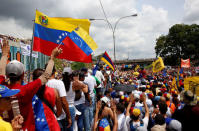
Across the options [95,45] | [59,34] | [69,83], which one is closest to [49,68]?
[69,83]

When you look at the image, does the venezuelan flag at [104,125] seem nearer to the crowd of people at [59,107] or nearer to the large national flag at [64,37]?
the crowd of people at [59,107]

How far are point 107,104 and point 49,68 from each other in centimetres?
174

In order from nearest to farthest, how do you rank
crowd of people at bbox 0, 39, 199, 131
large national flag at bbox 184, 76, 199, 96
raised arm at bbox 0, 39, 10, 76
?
crowd of people at bbox 0, 39, 199, 131
raised arm at bbox 0, 39, 10, 76
large national flag at bbox 184, 76, 199, 96

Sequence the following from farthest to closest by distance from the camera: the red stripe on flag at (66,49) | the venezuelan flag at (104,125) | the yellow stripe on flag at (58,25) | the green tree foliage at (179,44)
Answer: the green tree foliage at (179,44)
the yellow stripe on flag at (58,25)
the red stripe on flag at (66,49)
the venezuelan flag at (104,125)

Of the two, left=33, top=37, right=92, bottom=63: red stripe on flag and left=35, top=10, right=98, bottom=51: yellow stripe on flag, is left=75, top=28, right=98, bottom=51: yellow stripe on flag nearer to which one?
left=35, top=10, right=98, bottom=51: yellow stripe on flag

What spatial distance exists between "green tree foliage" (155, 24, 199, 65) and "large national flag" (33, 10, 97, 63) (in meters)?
49.9

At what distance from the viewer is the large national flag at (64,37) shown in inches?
158

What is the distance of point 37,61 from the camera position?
54.3m

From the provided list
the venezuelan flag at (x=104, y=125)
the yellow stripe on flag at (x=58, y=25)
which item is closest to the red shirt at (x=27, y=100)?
the venezuelan flag at (x=104, y=125)

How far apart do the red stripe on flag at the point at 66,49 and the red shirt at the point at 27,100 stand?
223 centimetres

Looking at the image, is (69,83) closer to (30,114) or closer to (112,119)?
(112,119)

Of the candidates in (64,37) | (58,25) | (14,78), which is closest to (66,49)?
(64,37)

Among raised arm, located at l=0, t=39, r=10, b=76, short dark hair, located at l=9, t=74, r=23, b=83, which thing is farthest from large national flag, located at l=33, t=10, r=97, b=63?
short dark hair, located at l=9, t=74, r=23, b=83

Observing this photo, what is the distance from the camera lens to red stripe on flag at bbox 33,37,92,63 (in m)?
3.99
